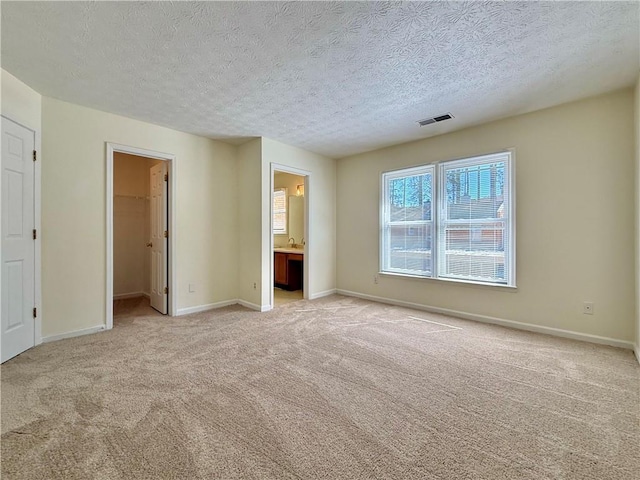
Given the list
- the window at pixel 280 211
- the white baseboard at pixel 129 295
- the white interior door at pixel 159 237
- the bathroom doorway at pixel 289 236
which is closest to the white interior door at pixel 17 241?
the white interior door at pixel 159 237

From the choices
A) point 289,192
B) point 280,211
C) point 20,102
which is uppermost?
point 20,102

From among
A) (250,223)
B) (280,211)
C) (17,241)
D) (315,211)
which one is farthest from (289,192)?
(17,241)

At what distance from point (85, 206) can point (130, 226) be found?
214 cm

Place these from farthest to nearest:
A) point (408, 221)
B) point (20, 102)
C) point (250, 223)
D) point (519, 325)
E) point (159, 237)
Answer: point (408, 221), point (250, 223), point (159, 237), point (519, 325), point (20, 102)

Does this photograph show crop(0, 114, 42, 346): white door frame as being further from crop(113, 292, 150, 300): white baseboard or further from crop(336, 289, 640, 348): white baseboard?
crop(336, 289, 640, 348): white baseboard

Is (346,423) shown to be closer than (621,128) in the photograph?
Yes

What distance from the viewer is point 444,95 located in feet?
9.93

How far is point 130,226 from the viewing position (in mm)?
5352

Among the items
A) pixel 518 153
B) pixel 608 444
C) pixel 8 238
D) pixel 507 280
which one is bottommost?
pixel 608 444

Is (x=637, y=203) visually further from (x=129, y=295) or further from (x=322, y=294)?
(x=129, y=295)

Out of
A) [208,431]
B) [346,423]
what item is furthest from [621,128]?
[208,431]

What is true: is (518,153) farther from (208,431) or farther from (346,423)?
(208,431)

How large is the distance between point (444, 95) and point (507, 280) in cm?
237

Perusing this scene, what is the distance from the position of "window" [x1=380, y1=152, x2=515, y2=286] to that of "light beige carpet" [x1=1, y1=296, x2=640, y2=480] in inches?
42.8
